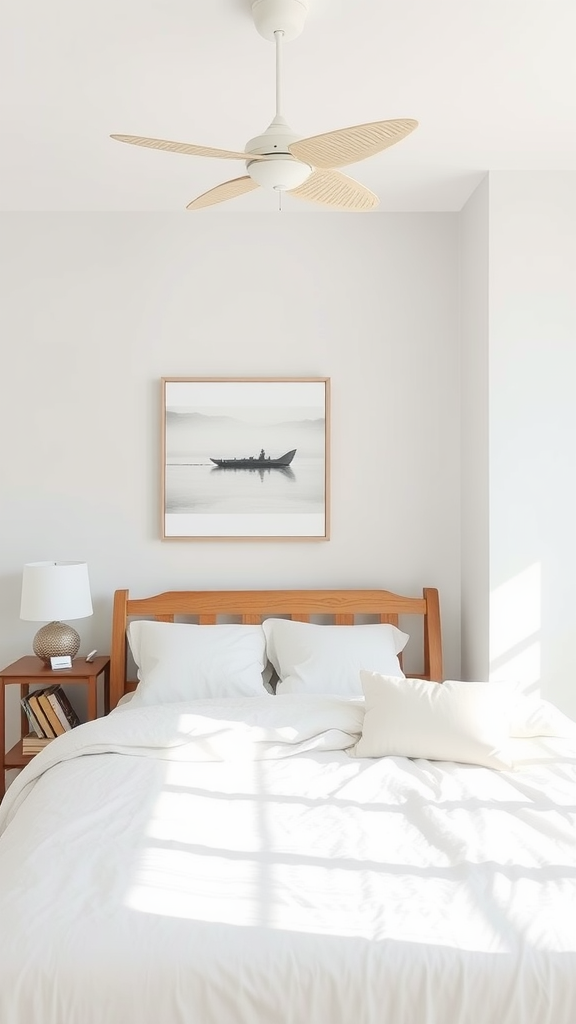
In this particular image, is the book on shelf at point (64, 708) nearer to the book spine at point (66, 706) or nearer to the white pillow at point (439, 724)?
the book spine at point (66, 706)

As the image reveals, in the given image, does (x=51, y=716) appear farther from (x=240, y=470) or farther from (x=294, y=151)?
(x=294, y=151)

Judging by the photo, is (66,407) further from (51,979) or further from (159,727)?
(51,979)

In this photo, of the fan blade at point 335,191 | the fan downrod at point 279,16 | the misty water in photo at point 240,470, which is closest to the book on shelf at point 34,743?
the misty water in photo at point 240,470

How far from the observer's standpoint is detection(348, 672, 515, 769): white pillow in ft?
8.57

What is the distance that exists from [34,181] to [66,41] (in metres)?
1.12

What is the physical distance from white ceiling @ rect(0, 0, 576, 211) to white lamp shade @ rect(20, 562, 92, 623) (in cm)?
153

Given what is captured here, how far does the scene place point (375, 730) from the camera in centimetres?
271

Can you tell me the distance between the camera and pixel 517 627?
3.35 m

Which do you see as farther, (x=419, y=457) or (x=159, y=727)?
(x=419, y=457)

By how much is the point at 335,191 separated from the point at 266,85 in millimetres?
534

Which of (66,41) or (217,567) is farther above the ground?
(66,41)

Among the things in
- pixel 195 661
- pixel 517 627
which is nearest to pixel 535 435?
pixel 517 627

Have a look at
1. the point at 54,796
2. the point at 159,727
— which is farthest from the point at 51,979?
the point at 159,727

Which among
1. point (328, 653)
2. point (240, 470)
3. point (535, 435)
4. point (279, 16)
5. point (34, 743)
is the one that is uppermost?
point (279, 16)
